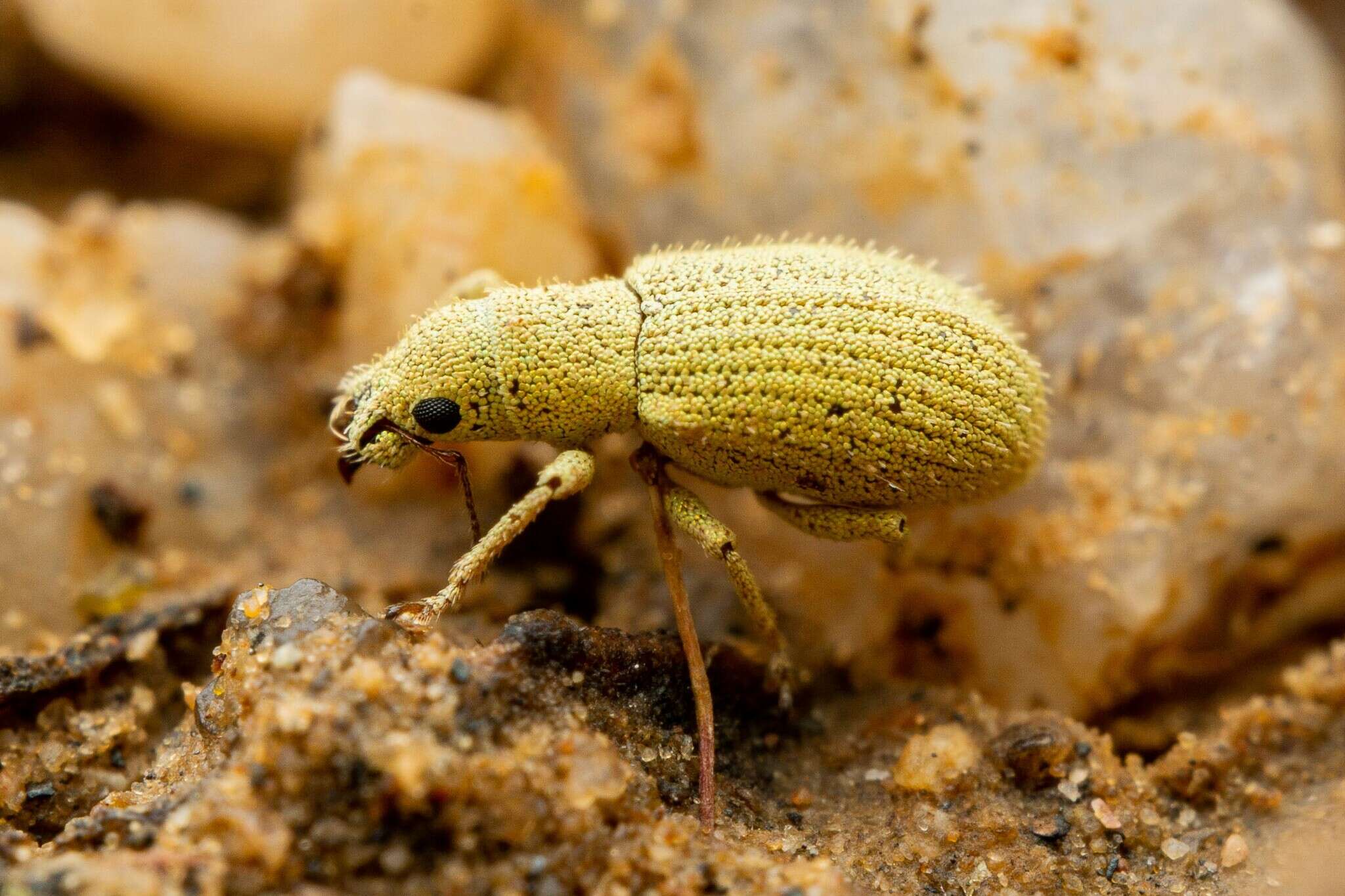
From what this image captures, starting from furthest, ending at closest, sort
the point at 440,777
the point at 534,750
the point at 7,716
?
the point at 7,716
the point at 534,750
the point at 440,777

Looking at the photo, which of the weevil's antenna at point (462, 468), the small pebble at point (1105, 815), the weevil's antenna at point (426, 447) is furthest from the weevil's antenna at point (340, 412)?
the small pebble at point (1105, 815)

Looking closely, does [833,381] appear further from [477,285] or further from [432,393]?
[477,285]

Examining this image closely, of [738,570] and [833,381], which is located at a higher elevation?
[833,381]

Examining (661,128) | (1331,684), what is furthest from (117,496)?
(1331,684)

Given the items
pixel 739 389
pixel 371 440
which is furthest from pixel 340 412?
pixel 739 389

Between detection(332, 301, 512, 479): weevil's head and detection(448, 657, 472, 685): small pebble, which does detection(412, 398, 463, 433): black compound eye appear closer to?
detection(332, 301, 512, 479): weevil's head

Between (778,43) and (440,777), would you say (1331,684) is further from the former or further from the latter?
(778,43)
